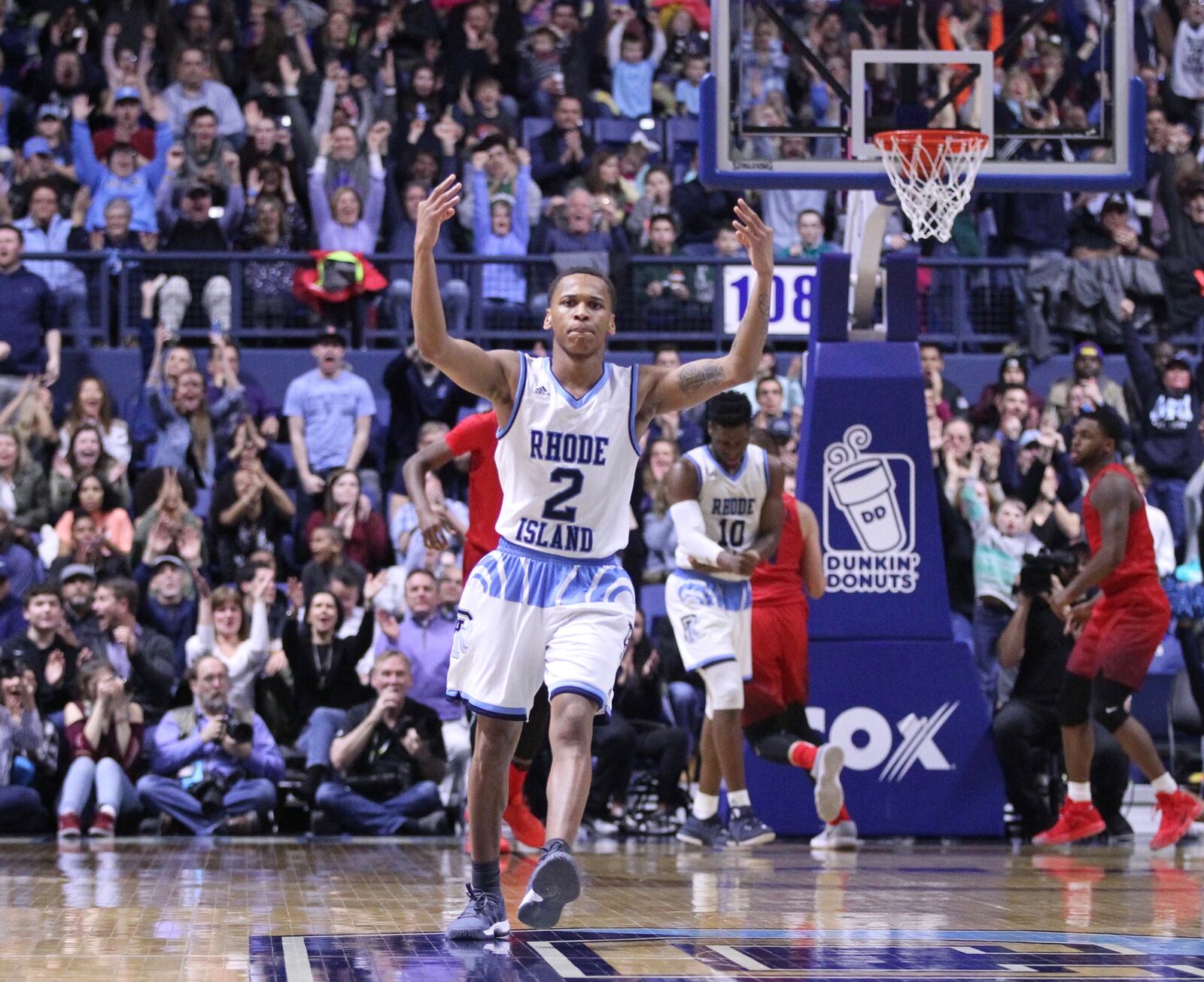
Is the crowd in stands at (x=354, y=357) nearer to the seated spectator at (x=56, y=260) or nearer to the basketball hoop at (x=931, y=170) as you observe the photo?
the seated spectator at (x=56, y=260)

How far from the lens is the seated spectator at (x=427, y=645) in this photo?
38.0 ft

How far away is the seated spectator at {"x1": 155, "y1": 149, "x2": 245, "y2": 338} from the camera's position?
1572 cm

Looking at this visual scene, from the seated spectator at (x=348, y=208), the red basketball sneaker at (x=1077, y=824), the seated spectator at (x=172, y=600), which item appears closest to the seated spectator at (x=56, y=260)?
the seated spectator at (x=348, y=208)

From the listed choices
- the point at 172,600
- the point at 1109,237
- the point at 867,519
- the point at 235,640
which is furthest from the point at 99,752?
the point at 1109,237

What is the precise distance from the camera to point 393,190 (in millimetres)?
16531

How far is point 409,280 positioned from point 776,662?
735cm

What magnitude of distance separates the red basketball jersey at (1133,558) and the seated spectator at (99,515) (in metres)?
6.45

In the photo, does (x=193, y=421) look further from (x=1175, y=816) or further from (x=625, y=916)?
(x=625, y=916)

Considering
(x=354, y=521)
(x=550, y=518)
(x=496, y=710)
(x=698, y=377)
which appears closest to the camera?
(x=496, y=710)

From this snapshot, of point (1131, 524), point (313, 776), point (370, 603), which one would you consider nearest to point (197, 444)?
point (370, 603)

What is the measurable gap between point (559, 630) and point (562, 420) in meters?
0.66

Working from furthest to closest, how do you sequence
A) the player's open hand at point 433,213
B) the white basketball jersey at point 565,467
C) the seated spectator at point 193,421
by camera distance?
the seated spectator at point 193,421 < the white basketball jersey at point 565,467 < the player's open hand at point 433,213

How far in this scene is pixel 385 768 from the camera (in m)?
10.8

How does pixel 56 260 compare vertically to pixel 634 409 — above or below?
above
